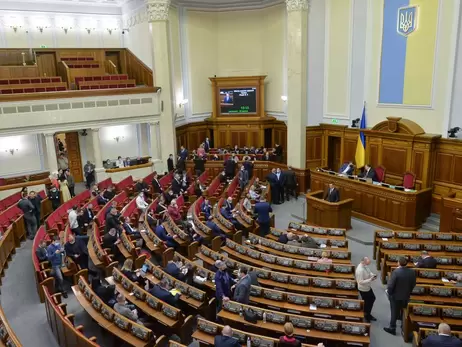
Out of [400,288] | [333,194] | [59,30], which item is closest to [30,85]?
[59,30]

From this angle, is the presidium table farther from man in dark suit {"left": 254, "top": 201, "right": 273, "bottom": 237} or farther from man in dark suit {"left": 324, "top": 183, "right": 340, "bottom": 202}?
man in dark suit {"left": 254, "top": 201, "right": 273, "bottom": 237}

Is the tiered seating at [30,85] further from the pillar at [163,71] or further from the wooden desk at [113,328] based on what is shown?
the wooden desk at [113,328]

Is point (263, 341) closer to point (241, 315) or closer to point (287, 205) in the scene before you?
point (241, 315)

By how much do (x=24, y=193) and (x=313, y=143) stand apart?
998cm

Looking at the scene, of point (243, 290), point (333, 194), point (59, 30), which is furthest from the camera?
point (59, 30)

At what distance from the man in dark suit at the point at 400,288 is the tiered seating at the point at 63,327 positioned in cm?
449

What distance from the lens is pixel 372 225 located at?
38.8ft

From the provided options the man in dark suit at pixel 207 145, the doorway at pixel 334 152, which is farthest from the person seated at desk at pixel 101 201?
the doorway at pixel 334 152

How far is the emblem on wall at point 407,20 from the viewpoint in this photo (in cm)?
1188

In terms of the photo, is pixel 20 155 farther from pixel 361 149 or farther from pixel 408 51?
pixel 408 51

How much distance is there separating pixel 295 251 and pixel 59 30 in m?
15.8

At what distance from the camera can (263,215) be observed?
10312 millimetres

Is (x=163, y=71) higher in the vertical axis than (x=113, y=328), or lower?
higher

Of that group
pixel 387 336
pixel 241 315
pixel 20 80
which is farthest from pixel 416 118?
pixel 20 80
